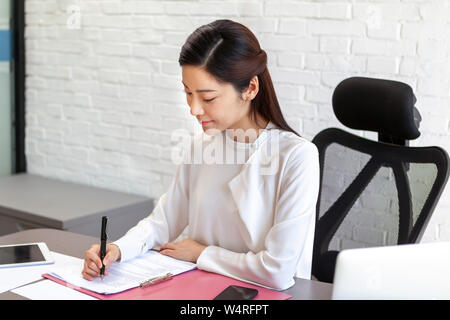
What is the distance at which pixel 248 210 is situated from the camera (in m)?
1.56

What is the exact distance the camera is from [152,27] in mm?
2852

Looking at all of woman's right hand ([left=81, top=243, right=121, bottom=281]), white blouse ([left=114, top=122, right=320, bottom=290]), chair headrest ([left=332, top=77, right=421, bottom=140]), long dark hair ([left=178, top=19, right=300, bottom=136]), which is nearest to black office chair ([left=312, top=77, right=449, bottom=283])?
chair headrest ([left=332, top=77, right=421, bottom=140])

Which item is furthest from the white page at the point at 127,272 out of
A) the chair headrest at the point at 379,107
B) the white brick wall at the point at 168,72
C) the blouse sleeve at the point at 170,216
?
the chair headrest at the point at 379,107

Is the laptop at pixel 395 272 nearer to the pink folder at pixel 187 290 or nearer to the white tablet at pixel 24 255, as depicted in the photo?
the pink folder at pixel 187 290

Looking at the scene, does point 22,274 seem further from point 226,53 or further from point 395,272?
point 395,272

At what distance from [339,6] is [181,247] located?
1.23 meters

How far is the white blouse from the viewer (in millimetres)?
1433

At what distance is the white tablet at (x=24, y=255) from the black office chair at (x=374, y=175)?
78 centimetres

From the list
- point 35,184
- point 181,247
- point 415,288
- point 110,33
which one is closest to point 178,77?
point 110,33

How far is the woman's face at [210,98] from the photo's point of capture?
5.01 feet

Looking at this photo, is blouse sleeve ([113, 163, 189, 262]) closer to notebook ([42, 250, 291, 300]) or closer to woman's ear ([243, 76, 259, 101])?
notebook ([42, 250, 291, 300])

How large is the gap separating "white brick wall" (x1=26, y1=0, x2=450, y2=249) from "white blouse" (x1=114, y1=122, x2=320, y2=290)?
0.34 m

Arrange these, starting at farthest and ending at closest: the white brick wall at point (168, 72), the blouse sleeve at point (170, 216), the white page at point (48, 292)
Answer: the white brick wall at point (168, 72) → the blouse sleeve at point (170, 216) → the white page at point (48, 292)
